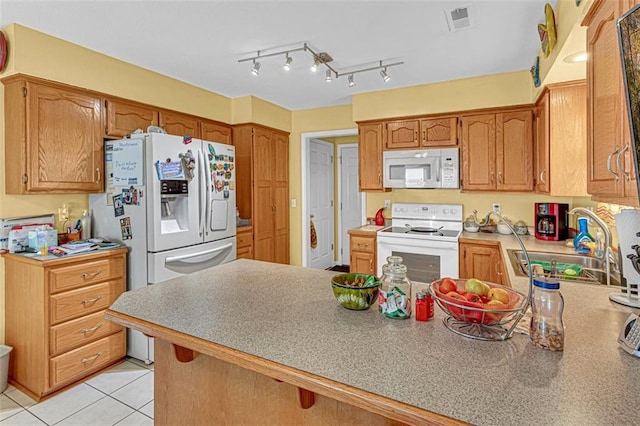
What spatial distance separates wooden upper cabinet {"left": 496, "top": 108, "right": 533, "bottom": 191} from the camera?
315 centimetres

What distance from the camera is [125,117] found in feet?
9.52

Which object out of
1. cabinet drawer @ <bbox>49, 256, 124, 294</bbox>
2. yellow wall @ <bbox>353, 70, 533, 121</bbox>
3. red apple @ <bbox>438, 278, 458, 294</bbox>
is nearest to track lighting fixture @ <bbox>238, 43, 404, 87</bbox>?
yellow wall @ <bbox>353, 70, 533, 121</bbox>

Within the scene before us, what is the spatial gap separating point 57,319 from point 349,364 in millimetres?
2330

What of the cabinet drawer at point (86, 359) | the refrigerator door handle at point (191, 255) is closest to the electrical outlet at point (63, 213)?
the refrigerator door handle at point (191, 255)

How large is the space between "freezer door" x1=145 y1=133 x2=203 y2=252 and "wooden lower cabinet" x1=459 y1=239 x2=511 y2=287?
8.02 feet

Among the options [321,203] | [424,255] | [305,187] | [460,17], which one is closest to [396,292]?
[460,17]

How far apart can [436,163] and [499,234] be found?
3.10 feet

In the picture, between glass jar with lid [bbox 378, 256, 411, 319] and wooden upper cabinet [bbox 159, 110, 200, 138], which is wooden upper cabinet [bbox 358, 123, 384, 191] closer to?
wooden upper cabinet [bbox 159, 110, 200, 138]

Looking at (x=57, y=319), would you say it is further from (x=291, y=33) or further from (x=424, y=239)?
(x=424, y=239)

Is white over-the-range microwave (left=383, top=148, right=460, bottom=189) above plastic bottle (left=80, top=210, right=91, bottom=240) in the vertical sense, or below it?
above

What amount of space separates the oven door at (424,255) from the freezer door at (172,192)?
6.07 feet

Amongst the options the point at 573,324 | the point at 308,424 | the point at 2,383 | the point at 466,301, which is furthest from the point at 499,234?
the point at 2,383

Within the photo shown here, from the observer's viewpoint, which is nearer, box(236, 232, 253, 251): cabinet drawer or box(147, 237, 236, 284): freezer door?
box(147, 237, 236, 284): freezer door

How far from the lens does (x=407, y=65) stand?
3.04 meters
